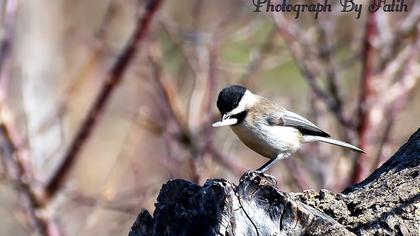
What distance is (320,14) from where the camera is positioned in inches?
208

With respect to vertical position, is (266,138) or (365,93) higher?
(365,93)

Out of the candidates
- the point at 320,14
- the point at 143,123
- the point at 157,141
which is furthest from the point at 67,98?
the point at 157,141

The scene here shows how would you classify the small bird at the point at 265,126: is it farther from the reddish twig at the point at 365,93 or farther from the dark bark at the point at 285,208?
the dark bark at the point at 285,208

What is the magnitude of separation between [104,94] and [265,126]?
1265mm

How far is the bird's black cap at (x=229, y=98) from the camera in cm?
429

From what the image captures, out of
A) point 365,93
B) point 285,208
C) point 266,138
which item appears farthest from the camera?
point 365,93

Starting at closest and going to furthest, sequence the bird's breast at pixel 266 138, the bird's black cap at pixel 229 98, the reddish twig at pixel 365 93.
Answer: the bird's black cap at pixel 229 98, the bird's breast at pixel 266 138, the reddish twig at pixel 365 93

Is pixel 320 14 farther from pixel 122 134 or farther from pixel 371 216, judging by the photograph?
pixel 122 134

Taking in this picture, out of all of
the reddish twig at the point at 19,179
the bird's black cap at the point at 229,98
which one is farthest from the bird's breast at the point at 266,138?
the reddish twig at the point at 19,179

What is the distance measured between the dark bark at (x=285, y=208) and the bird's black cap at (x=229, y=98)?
1112 mm

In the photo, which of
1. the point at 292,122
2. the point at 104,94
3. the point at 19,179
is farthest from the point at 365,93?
the point at 19,179

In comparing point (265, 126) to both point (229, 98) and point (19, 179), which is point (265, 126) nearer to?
point (229, 98)

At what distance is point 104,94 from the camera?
5.30m

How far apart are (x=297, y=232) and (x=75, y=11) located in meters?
A: 7.96
